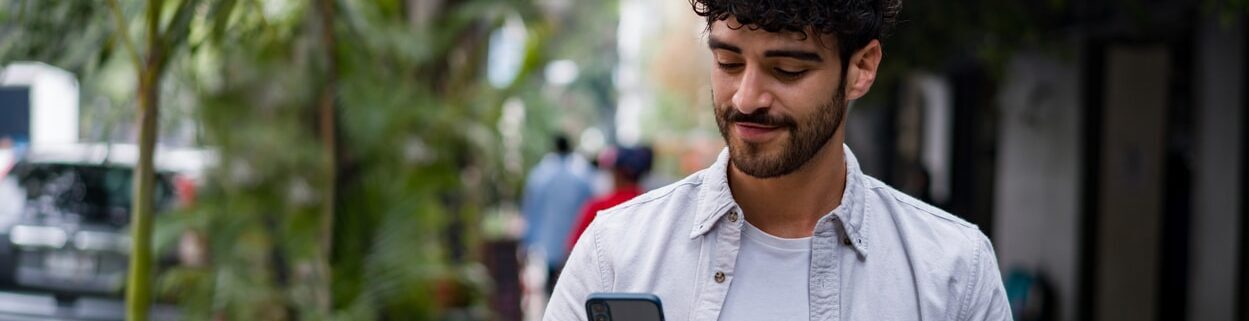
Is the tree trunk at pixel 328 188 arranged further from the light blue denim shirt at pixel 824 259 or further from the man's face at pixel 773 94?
the man's face at pixel 773 94

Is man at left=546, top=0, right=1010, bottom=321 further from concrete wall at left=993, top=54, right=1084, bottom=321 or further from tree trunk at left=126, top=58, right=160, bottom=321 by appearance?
concrete wall at left=993, top=54, right=1084, bottom=321

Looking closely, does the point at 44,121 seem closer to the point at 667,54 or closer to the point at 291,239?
the point at 667,54

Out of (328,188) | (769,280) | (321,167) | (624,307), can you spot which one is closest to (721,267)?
(769,280)

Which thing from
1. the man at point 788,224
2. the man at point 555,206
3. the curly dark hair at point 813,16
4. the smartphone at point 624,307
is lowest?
the man at point 555,206

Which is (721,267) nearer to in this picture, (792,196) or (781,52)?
(792,196)

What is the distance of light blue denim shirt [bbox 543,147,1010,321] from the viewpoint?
7.17 feet

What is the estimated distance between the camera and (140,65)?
3936 millimetres

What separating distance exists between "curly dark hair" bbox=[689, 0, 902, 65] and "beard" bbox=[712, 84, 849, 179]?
9 cm

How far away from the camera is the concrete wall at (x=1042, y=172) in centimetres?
995

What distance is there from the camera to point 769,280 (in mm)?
2203

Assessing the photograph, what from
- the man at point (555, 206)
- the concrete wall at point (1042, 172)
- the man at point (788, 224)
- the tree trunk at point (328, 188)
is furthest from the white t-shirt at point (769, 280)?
the man at point (555, 206)

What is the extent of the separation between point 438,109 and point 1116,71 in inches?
174

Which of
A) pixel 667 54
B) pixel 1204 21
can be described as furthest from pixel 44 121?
pixel 1204 21

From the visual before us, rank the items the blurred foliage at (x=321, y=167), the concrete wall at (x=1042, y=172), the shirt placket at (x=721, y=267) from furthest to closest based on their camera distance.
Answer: the concrete wall at (x=1042, y=172) → the blurred foliage at (x=321, y=167) → the shirt placket at (x=721, y=267)
